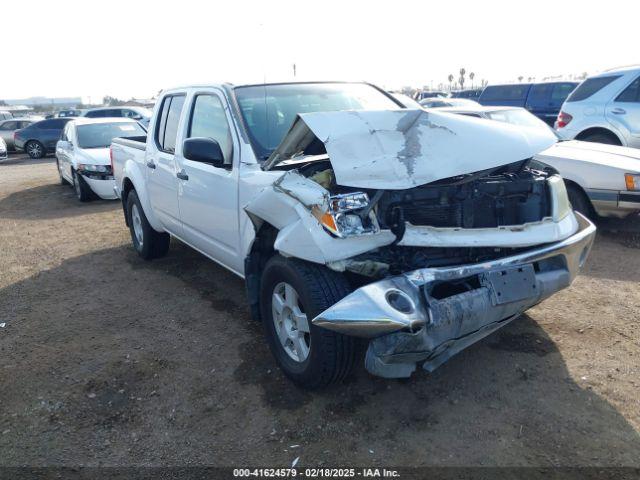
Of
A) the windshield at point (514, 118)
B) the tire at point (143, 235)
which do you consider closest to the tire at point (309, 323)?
the tire at point (143, 235)

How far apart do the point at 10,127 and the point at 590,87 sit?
22.8 meters

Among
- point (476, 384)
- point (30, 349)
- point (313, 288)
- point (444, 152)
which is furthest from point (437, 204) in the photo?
point (30, 349)

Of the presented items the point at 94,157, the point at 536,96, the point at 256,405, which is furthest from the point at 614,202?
the point at 536,96

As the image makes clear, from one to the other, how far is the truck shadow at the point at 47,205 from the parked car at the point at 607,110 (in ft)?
27.4

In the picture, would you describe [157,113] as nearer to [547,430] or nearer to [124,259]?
[124,259]

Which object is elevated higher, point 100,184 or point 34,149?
point 100,184

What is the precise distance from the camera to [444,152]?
3.03 m

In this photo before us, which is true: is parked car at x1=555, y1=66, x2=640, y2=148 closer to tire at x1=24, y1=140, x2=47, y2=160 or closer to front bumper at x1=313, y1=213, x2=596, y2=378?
front bumper at x1=313, y1=213, x2=596, y2=378

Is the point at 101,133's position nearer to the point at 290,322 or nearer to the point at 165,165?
the point at 165,165

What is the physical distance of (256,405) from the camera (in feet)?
10.7

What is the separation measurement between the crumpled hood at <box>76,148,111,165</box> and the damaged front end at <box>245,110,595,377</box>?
26.1 ft

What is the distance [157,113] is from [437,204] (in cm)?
362

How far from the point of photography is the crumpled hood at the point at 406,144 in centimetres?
291

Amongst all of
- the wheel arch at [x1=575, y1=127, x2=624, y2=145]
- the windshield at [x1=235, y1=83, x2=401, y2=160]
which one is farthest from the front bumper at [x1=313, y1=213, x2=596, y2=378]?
the wheel arch at [x1=575, y1=127, x2=624, y2=145]
